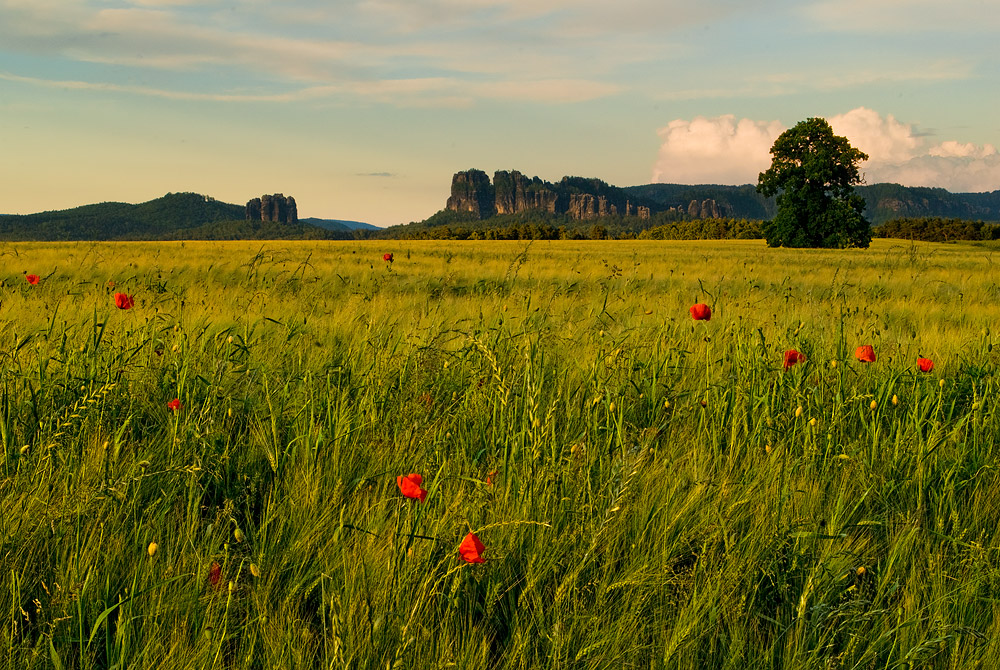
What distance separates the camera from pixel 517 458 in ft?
7.80

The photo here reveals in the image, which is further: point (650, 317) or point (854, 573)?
point (650, 317)

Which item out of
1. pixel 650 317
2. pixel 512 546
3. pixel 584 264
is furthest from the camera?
pixel 584 264

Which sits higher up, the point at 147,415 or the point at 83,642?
the point at 147,415

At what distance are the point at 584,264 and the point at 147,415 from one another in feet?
40.5

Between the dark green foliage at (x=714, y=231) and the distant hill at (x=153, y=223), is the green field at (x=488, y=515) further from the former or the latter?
the distant hill at (x=153, y=223)

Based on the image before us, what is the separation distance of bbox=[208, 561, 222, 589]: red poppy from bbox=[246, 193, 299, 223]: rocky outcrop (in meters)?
195

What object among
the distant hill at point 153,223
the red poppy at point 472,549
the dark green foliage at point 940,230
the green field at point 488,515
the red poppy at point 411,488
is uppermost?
the distant hill at point 153,223

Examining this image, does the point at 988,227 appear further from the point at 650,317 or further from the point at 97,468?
the point at 97,468

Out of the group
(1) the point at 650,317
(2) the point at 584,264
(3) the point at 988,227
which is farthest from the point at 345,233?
(1) the point at 650,317

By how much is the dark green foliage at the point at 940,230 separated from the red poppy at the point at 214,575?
75624 mm

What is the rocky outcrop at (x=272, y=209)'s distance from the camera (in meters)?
186

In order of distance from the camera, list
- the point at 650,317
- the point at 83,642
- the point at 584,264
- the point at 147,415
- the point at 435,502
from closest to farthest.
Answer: the point at 83,642 < the point at 435,502 < the point at 147,415 < the point at 650,317 < the point at 584,264

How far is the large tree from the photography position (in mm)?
37625

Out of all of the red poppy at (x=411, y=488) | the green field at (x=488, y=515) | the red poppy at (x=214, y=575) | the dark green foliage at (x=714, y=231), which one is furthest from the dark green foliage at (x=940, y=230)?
the red poppy at (x=214, y=575)
